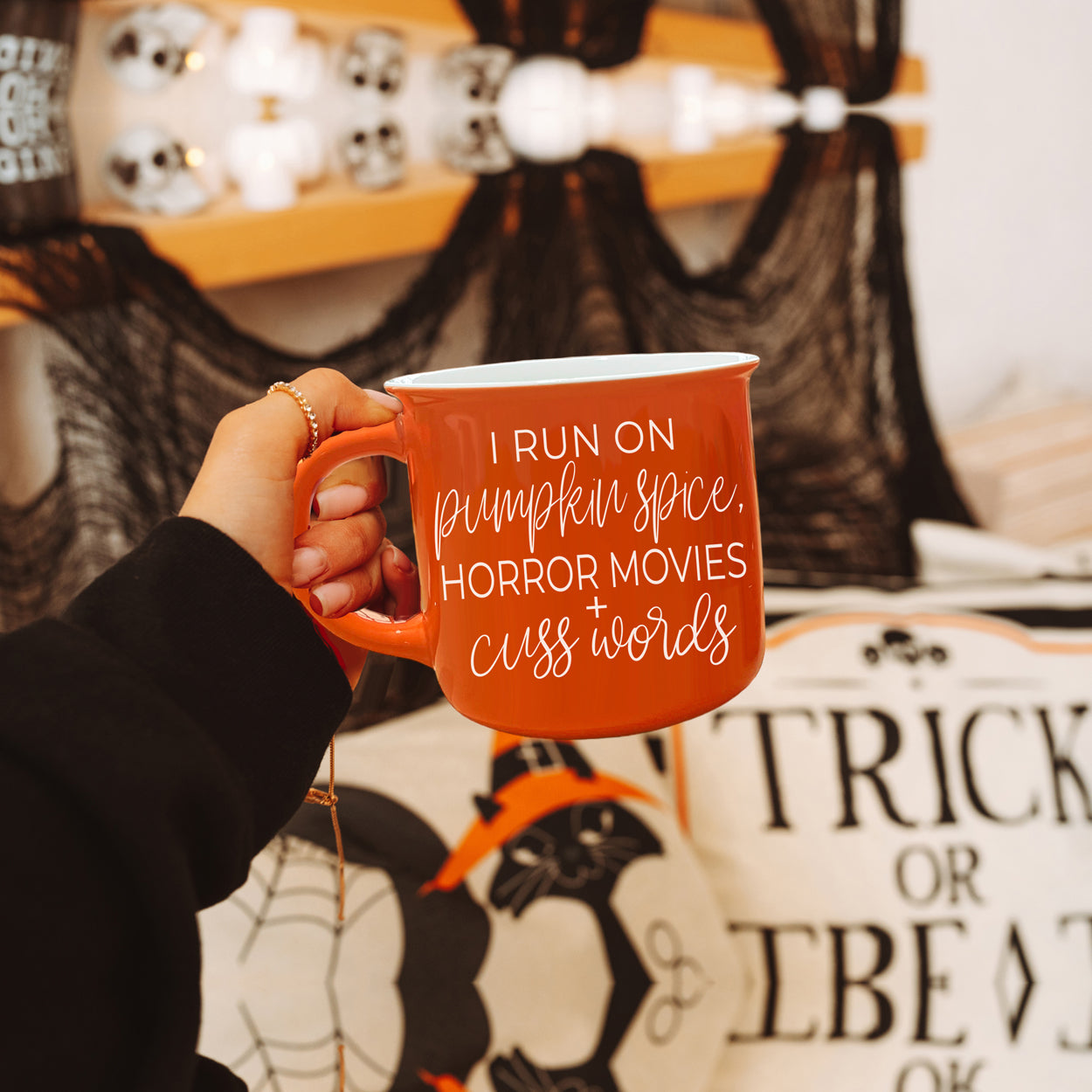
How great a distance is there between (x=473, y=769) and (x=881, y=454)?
0.76 m

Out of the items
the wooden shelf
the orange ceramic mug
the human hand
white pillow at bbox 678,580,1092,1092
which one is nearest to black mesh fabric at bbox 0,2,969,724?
the wooden shelf

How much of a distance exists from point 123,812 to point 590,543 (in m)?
0.17

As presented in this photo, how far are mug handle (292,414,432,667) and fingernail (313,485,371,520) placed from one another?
4cm

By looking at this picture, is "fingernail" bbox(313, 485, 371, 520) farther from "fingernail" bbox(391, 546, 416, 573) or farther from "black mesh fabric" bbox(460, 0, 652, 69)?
"black mesh fabric" bbox(460, 0, 652, 69)

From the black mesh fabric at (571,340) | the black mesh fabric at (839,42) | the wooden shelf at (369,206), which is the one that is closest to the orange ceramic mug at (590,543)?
the black mesh fabric at (571,340)

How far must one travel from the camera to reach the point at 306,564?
374 mm

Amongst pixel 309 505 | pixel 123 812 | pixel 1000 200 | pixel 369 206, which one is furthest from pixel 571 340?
pixel 1000 200

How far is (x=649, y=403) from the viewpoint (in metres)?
0.29

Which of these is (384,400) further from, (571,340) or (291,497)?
(571,340)

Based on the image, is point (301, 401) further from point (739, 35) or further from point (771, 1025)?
point (739, 35)

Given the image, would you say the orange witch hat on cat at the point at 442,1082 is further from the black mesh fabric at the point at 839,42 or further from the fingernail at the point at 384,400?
the black mesh fabric at the point at 839,42

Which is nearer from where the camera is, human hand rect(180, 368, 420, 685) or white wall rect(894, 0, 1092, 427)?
human hand rect(180, 368, 420, 685)

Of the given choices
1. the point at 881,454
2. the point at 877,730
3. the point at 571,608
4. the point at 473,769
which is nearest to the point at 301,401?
the point at 571,608

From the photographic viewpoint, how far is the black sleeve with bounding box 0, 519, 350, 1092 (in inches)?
10.4
